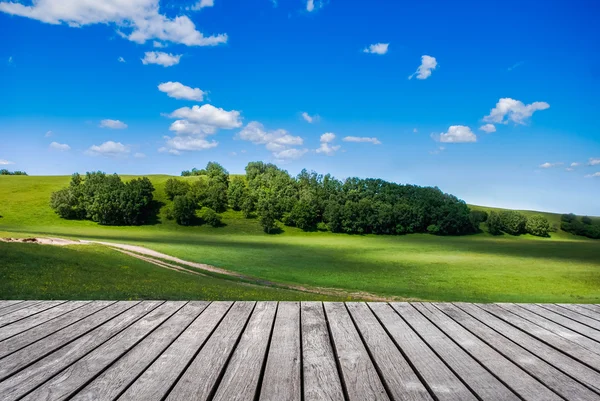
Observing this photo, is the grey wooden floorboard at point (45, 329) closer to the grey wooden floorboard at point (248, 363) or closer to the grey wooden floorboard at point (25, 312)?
the grey wooden floorboard at point (25, 312)

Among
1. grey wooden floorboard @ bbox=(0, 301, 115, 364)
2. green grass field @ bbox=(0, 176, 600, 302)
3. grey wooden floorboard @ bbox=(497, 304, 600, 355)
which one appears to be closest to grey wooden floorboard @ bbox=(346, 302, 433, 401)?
grey wooden floorboard @ bbox=(497, 304, 600, 355)

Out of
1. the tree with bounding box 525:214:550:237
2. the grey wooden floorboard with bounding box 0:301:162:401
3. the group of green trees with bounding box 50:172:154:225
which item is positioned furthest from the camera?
the tree with bounding box 525:214:550:237

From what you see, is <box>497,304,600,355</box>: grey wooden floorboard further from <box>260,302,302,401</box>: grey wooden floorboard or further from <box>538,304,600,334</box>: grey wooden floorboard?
<box>260,302,302,401</box>: grey wooden floorboard

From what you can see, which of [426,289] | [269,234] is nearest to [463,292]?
[426,289]

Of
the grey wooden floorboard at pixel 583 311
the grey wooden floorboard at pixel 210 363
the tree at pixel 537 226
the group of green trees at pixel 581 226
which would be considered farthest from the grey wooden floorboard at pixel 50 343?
the group of green trees at pixel 581 226

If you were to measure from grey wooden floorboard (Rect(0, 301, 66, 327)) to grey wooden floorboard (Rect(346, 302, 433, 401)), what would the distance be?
3970 millimetres

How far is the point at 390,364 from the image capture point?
3.47 meters

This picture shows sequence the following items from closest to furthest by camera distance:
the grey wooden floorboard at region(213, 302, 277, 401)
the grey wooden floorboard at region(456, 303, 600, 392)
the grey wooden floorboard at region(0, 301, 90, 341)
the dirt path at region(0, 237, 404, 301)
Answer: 1. the grey wooden floorboard at region(213, 302, 277, 401)
2. the grey wooden floorboard at region(456, 303, 600, 392)
3. the grey wooden floorboard at region(0, 301, 90, 341)
4. the dirt path at region(0, 237, 404, 301)

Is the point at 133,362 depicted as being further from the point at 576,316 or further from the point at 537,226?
the point at 537,226

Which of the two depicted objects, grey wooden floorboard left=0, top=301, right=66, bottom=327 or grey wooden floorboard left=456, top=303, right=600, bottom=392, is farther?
grey wooden floorboard left=0, top=301, right=66, bottom=327

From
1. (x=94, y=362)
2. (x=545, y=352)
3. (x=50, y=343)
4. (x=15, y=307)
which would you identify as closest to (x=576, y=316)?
(x=545, y=352)

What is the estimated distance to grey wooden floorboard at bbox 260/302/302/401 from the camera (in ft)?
9.47

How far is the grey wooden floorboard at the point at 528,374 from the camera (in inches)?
119

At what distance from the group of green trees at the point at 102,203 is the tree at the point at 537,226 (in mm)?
85282
